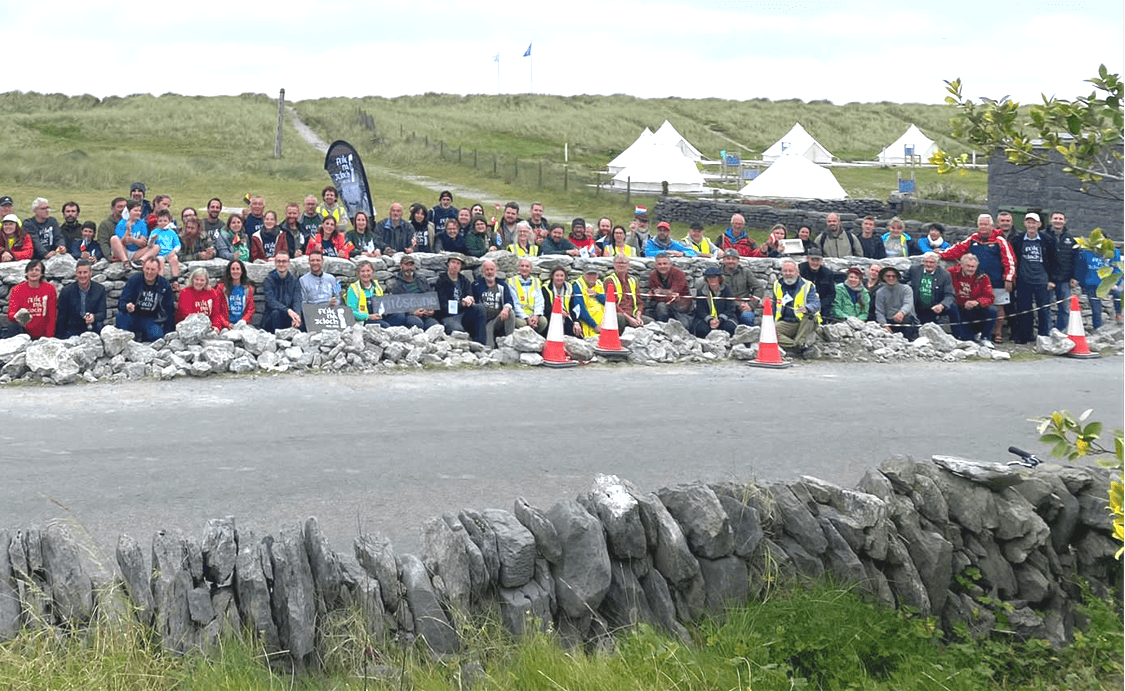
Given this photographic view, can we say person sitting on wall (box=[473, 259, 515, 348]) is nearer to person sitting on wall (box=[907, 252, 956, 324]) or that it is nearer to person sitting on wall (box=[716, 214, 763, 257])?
person sitting on wall (box=[716, 214, 763, 257])

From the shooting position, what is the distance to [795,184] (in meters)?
40.8

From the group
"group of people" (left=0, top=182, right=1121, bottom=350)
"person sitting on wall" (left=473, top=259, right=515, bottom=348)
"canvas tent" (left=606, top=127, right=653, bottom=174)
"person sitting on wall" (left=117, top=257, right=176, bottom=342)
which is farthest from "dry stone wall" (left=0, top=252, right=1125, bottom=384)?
"canvas tent" (left=606, top=127, right=653, bottom=174)

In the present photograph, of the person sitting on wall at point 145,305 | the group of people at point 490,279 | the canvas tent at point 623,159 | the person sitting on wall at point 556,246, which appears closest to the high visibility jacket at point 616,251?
the group of people at point 490,279

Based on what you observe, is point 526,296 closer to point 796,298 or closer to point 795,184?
point 796,298

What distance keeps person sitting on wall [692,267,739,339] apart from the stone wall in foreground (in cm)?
899

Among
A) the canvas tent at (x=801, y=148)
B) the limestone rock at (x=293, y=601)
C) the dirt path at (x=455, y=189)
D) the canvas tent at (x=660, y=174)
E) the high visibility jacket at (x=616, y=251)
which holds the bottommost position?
the limestone rock at (x=293, y=601)

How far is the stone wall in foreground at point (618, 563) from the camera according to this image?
5.93 m

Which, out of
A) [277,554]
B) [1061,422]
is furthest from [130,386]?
[1061,422]

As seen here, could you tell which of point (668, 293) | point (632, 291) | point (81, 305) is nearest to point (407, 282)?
point (632, 291)

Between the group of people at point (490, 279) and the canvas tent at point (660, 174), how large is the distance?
27.0 m

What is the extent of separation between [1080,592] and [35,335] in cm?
1137

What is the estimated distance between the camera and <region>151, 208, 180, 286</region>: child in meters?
15.5

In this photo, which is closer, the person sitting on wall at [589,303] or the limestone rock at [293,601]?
the limestone rock at [293,601]

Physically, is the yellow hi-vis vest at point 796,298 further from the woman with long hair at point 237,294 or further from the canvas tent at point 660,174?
the canvas tent at point 660,174
